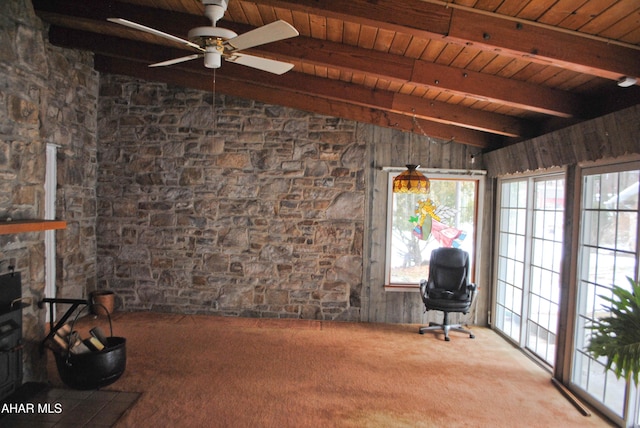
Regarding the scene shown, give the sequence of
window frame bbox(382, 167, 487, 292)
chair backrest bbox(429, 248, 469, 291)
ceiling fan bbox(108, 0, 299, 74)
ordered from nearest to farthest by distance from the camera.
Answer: ceiling fan bbox(108, 0, 299, 74) < chair backrest bbox(429, 248, 469, 291) < window frame bbox(382, 167, 487, 292)

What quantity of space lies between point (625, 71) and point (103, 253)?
5749 millimetres

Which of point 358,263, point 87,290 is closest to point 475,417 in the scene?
point 358,263

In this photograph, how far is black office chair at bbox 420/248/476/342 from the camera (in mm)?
4914

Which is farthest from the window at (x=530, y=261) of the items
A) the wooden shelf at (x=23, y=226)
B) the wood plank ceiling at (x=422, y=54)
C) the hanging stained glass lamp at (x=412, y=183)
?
the wooden shelf at (x=23, y=226)

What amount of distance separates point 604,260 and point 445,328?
6.83ft

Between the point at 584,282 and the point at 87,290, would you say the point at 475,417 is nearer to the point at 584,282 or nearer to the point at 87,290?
the point at 584,282

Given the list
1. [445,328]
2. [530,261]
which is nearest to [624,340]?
[530,261]

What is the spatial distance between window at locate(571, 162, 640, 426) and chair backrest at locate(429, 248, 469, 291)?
1599 mm

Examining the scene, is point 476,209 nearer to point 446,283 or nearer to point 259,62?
point 446,283

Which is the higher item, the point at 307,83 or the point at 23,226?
the point at 307,83

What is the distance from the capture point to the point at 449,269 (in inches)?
202

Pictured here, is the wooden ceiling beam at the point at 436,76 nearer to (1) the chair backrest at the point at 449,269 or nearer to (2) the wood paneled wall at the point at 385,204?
(2) the wood paneled wall at the point at 385,204

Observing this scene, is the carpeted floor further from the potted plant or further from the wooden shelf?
the wooden shelf

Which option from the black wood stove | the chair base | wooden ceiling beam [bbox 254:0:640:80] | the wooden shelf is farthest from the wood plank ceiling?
the black wood stove
